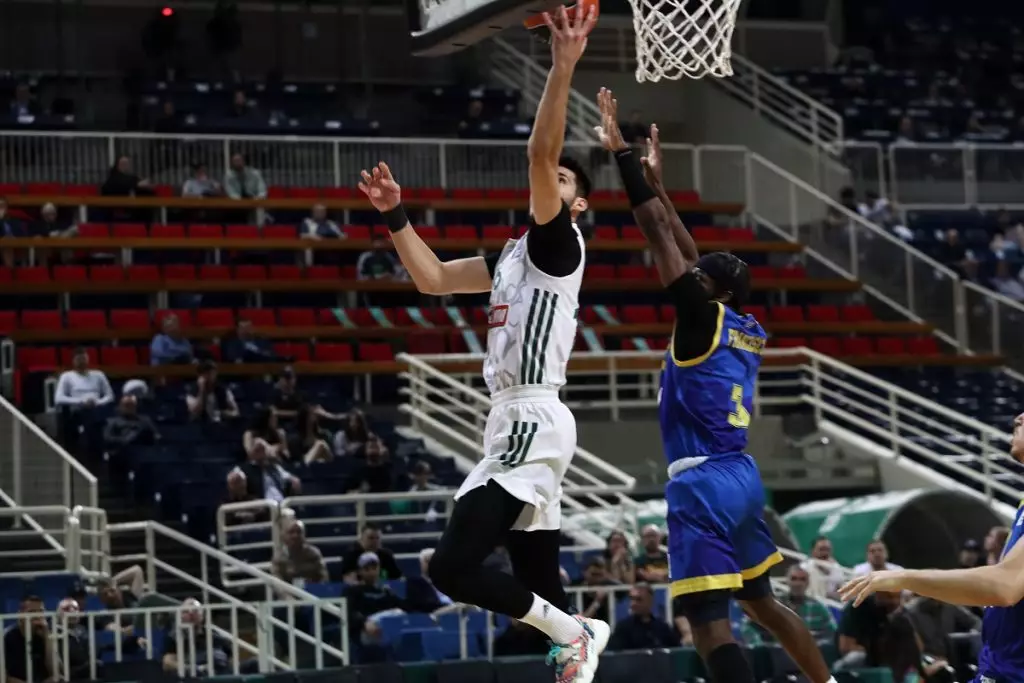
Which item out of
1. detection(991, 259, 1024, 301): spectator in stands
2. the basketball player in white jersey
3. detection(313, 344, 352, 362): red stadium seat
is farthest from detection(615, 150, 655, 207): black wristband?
detection(991, 259, 1024, 301): spectator in stands

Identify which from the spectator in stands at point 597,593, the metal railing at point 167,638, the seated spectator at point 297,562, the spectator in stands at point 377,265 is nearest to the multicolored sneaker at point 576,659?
the metal railing at point 167,638

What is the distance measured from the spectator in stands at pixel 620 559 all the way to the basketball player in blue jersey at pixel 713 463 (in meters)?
7.69

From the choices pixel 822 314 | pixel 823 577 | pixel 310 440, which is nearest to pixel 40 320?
pixel 310 440

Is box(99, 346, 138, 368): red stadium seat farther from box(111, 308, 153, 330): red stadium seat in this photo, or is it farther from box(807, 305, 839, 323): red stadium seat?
box(807, 305, 839, 323): red stadium seat

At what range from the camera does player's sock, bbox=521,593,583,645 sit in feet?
23.4

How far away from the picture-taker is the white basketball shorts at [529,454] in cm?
726

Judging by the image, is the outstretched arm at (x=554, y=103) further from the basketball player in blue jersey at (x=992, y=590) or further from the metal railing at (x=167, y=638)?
the metal railing at (x=167, y=638)

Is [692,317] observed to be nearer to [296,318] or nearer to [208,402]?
[208,402]

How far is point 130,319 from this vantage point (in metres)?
22.3

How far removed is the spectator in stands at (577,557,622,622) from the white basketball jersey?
25.5ft

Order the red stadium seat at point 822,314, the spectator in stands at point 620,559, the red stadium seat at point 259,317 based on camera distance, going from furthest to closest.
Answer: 1. the red stadium seat at point 822,314
2. the red stadium seat at point 259,317
3. the spectator in stands at point 620,559

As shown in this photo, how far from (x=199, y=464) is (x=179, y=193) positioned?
7.72m

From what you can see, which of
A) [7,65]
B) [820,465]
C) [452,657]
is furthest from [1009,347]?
[7,65]

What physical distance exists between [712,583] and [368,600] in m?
7.33
